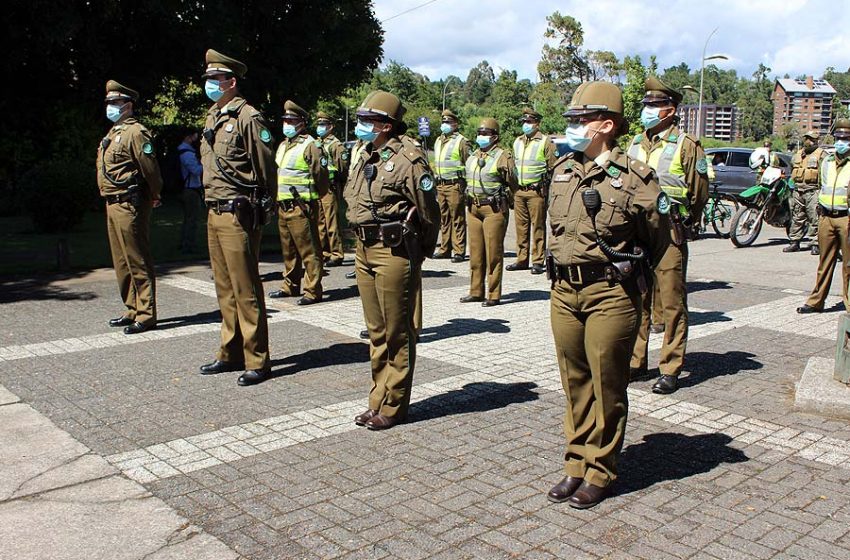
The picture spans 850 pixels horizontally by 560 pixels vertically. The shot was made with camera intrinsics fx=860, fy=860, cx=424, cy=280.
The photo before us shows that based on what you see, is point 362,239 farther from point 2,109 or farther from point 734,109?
point 734,109

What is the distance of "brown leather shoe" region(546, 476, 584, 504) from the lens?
4430 millimetres

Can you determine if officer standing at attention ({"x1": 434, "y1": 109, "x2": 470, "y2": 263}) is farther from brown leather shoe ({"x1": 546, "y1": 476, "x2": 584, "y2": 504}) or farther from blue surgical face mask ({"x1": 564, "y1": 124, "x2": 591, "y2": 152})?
brown leather shoe ({"x1": 546, "y1": 476, "x2": 584, "y2": 504})

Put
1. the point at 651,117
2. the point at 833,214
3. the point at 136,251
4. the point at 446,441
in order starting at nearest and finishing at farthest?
the point at 446,441
the point at 651,117
the point at 136,251
the point at 833,214

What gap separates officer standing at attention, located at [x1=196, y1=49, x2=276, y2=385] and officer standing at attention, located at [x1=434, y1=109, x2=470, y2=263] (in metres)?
7.06

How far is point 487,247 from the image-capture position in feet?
33.2

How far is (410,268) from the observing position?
5.61m

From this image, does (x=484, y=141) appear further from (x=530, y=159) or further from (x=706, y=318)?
(x=706, y=318)

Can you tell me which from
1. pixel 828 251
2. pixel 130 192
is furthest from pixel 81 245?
pixel 828 251

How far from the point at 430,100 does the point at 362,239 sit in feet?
246

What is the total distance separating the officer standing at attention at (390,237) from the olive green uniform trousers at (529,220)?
7.20 meters

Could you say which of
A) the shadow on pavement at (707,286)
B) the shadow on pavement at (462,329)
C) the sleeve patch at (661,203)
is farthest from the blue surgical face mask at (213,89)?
the shadow on pavement at (707,286)

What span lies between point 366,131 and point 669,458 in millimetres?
2766

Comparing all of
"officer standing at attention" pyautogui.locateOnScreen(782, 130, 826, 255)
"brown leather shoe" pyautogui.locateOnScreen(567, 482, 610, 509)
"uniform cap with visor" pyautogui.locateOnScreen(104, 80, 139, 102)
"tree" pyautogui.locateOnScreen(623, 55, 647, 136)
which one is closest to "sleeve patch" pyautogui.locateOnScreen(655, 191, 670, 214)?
"brown leather shoe" pyautogui.locateOnScreen(567, 482, 610, 509)

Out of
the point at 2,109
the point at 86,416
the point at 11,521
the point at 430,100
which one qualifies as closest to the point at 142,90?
the point at 2,109
